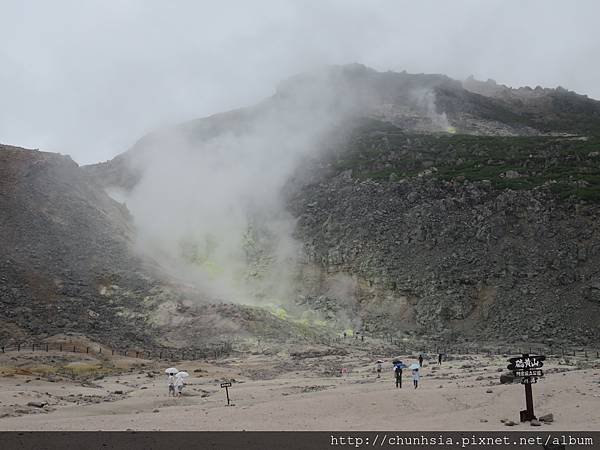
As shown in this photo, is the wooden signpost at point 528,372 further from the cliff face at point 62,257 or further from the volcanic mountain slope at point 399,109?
the volcanic mountain slope at point 399,109

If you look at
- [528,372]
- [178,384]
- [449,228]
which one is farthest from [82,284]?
[528,372]

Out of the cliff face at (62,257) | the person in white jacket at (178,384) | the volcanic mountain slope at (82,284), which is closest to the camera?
the person in white jacket at (178,384)

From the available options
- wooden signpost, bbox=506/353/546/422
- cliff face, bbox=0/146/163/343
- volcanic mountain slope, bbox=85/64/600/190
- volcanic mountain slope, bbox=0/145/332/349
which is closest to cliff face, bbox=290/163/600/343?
volcanic mountain slope, bbox=0/145/332/349

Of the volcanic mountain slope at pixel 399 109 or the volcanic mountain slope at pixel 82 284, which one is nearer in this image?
the volcanic mountain slope at pixel 82 284

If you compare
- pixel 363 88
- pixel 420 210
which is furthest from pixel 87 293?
pixel 363 88

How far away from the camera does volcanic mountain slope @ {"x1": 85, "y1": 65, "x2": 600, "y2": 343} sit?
62.4 m

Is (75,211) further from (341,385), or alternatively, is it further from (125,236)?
(341,385)

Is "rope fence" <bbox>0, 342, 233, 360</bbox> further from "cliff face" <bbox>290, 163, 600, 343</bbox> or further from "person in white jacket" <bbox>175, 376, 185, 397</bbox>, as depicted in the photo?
"cliff face" <bbox>290, 163, 600, 343</bbox>

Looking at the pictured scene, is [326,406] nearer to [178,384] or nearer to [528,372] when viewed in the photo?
[528,372]

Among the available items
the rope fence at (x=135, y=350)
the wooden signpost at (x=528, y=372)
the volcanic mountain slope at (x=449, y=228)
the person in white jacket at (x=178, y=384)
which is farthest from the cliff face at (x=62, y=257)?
the wooden signpost at (x=528, y=372)

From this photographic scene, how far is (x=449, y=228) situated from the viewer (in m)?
→ 73.0

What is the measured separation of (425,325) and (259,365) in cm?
2595

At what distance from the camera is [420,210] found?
7681 centimetres

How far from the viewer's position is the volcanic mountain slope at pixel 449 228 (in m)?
62.4
